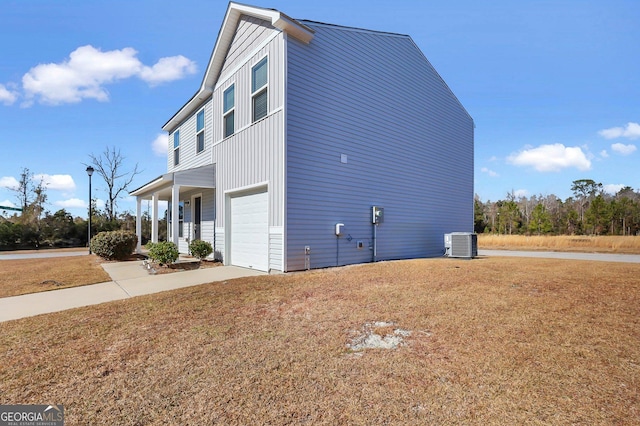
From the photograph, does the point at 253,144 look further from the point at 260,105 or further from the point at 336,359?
the point at 336,359

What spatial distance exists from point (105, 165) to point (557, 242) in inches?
1438

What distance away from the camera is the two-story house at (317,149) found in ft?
25.9

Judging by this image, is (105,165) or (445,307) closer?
(445,307)

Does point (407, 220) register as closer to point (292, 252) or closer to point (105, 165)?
point (292, 252)

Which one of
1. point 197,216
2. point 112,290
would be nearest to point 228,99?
point 197,216

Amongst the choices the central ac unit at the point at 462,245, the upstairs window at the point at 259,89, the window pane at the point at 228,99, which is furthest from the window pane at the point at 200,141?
the central ac unit at the point at 462,245

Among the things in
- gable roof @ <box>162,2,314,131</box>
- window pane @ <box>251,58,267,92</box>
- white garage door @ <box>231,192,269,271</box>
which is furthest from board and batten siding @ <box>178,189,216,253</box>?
window pane @ <box>251,58,267,92</box>

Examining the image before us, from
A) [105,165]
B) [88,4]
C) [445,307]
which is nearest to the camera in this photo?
[445,307]

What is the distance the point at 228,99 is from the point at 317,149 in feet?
15.0

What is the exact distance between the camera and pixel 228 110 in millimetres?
10695

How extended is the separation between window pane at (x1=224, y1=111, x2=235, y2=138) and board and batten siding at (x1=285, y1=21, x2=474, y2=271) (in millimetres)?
3592

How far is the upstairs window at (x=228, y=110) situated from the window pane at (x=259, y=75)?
4.99ft

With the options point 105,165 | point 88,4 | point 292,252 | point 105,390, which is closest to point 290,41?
point 292,252

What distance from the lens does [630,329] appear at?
362 centimetres
